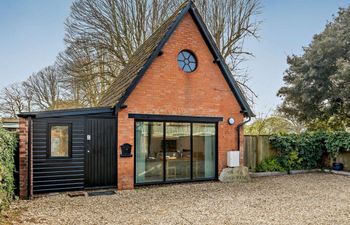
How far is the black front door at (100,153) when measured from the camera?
352 inches

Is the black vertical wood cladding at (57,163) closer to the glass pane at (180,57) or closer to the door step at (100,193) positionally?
the door step at (100,193)

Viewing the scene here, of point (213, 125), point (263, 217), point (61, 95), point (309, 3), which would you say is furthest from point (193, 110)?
point (61, 95)

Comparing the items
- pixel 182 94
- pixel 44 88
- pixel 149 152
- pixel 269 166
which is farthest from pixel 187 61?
pixel 44 88

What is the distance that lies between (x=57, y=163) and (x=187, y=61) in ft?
18.6

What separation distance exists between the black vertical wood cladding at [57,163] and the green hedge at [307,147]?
8586 millimetres

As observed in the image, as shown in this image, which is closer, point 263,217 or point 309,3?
point 263,217

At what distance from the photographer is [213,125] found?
35.9ft

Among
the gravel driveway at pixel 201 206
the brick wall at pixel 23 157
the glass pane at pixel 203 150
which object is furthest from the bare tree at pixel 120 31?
the gravel driveway at pixel 201 206

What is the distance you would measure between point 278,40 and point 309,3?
348 cm

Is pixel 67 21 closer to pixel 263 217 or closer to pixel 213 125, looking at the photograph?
pixel 213 125

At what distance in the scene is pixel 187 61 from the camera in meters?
10.6

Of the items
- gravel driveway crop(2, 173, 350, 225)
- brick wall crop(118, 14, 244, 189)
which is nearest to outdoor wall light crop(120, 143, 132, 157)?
brick wall crop(118, 14, 244, 189)

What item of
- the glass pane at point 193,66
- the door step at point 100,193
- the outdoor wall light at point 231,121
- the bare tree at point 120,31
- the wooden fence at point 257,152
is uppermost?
the bare tree at point 120,31

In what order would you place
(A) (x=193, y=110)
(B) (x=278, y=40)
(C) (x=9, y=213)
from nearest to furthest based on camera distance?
1. (C) (x=9, y=213)
2. (A) (x=193, y=110)
3. (B) (x=278, y=40)
